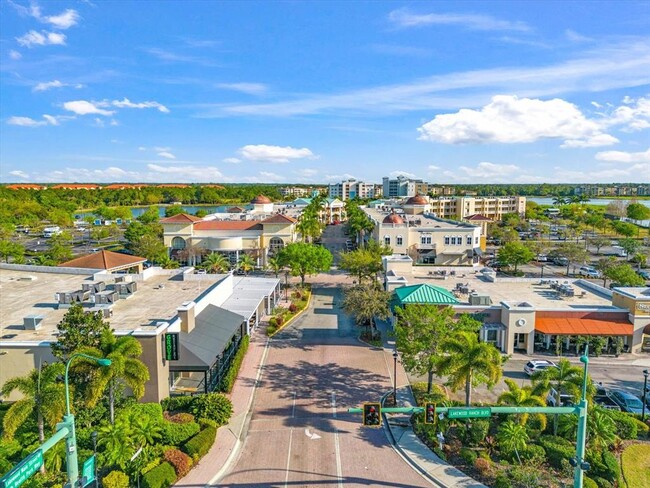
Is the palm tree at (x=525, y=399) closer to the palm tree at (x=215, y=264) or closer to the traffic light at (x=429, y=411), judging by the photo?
the traffic light at (x=429, y=411)

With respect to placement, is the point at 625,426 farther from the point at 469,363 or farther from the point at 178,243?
the point at 178,243

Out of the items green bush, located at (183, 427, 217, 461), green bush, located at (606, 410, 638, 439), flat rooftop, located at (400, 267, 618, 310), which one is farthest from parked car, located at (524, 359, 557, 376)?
green bush, located at (183, 427, 217, 461)

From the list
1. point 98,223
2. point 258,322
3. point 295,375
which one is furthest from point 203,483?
point 98,223

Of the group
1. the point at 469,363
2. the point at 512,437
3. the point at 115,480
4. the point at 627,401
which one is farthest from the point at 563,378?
the point at 115,480

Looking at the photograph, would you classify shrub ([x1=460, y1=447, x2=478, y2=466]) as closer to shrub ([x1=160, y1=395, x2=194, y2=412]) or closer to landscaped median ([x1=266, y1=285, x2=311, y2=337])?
shrub ([x1=160, y1=395, x2=194, y2=412])

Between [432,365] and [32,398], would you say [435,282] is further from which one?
[32,398]

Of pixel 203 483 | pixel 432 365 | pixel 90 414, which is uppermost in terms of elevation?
A: pixel 432 365

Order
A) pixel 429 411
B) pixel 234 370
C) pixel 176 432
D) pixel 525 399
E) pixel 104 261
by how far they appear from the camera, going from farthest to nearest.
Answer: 1. pixel 104 261
2. pixel 234 370
3. pixel 525 399
4. pixel 176 432
5. pixel 429 411
